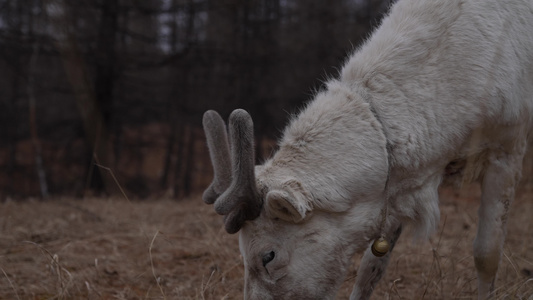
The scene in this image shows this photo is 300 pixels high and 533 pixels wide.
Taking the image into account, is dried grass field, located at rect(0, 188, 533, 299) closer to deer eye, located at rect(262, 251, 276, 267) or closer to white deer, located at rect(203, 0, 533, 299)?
white deer, located at rect(203, 0, 533, 299)

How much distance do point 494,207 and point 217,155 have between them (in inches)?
72.0

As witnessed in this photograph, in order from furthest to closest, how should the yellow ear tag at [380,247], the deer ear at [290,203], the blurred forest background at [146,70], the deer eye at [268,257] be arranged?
1. the blurred forest background at [146,70]
2. the yellow ear tag at [380,247]
3. the deer eye at [268,257]
4. the deer ear at [290,203]

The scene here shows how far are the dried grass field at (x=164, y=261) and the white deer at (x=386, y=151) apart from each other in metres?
0.41

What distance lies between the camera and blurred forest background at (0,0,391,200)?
12631 millimetres

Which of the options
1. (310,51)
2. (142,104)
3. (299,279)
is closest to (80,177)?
(142,104)

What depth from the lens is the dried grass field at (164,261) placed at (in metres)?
3.77

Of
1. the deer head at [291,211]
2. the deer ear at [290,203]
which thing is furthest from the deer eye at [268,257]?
the deer ear at [290,203]

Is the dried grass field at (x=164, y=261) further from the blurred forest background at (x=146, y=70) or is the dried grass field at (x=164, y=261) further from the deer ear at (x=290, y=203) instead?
the blurred forest background at (x=146, y=70)

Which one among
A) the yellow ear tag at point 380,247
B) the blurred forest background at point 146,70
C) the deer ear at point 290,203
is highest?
the deer ear at point 290,203

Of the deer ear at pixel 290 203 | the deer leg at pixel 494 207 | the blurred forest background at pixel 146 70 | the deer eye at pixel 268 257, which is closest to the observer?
the deer ear at pixel 290 203

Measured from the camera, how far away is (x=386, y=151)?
3.10 meters

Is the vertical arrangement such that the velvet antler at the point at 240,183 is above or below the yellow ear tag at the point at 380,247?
above

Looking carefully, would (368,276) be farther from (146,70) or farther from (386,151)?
(146,70)

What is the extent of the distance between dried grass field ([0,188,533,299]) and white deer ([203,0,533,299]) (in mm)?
410
